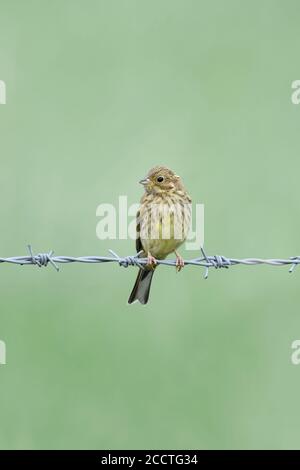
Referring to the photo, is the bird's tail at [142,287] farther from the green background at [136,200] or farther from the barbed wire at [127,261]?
the green background at [136,200]

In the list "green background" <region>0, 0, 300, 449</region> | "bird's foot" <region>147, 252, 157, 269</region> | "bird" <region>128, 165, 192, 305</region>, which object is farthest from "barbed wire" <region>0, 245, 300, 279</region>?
"green background" <region>0, 0, 300, 449</region>

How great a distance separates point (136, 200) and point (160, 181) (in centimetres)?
204

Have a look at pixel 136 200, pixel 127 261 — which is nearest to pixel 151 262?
pixel 127 261

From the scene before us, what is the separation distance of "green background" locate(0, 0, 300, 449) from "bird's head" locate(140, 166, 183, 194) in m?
1.50

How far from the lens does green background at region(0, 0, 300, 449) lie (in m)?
8.26

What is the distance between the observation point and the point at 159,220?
24.7 feet

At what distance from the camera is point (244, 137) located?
1110 cm

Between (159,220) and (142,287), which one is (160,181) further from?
(142,287)

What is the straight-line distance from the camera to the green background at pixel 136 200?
8.26 metres

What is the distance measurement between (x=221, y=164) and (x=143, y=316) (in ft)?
6.72

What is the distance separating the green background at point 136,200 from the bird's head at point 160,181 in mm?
1496

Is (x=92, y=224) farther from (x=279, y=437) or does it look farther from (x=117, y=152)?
(x=279, y=437)

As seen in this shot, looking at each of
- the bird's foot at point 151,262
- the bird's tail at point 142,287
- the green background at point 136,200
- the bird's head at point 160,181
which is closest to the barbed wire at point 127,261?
the bird's foot at point 151,262

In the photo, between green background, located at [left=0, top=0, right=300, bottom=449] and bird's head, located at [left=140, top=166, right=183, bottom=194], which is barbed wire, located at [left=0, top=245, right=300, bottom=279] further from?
green background, located at [left=0, top=0, right=300, bottom=449]
